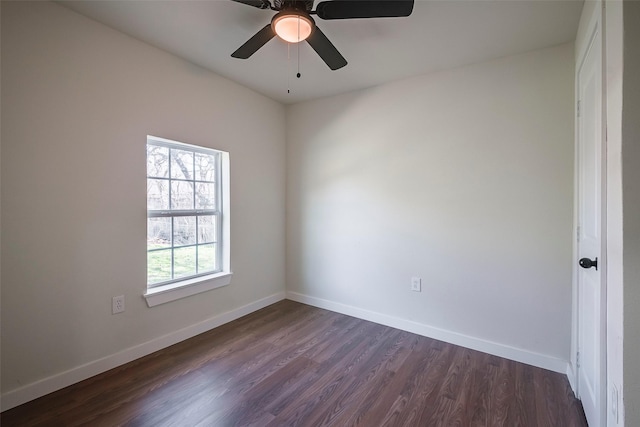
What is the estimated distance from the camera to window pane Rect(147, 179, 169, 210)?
93.5 inches

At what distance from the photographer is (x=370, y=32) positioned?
2047 millimetres

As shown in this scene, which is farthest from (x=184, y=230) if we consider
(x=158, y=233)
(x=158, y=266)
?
(x=158, y=266)

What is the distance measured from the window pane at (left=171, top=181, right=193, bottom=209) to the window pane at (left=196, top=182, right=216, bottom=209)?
77mm

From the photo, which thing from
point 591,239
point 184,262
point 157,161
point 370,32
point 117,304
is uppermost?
point 370,32

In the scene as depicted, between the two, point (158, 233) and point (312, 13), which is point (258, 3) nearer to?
point (312, 13)

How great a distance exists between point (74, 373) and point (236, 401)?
3.81 feet

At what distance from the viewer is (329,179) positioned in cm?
331

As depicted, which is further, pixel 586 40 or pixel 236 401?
pixel 236 401

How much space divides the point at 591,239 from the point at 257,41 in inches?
90.8

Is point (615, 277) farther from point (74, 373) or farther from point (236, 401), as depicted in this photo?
point (74, 373)

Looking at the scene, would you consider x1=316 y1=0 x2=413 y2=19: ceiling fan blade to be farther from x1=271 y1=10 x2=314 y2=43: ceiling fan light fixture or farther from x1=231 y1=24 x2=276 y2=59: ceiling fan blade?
x1=231 y1=24 x2=276 y2=59: ceiling fan blade

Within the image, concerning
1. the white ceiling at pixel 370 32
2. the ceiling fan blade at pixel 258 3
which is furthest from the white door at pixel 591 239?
the ceiling fan blade at pixel 258 3

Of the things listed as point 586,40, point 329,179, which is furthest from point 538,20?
point 329,179

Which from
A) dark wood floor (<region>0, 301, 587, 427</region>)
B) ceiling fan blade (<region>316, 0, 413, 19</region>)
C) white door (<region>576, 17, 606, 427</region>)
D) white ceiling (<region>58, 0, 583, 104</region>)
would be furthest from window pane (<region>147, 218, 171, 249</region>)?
white door (<region>576, 17, 606, 427</region>)
